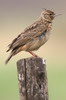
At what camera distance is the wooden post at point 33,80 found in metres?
8.16

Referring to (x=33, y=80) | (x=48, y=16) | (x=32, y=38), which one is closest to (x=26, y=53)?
(x=48, y=16)

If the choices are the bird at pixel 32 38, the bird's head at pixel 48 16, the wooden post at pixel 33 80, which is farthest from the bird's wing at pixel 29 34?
the wooden post at pixel 33 80

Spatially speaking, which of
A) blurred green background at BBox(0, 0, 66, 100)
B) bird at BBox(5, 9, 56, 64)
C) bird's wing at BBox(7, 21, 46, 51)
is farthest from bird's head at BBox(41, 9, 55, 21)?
blurred green background at BBox(0, 0, 66, 100)

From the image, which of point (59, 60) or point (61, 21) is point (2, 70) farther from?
point (61, 21)

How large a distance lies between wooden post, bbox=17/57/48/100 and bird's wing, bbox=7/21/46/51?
5.82ft

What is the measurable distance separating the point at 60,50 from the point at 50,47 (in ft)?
1.04

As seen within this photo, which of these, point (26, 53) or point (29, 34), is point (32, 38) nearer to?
point (29, 34)

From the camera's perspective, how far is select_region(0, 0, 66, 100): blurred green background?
50.5 feet

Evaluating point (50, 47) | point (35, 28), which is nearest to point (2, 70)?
point (50, 47)

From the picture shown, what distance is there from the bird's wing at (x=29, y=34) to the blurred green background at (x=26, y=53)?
325 cm

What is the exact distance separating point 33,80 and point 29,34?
8.37 feet

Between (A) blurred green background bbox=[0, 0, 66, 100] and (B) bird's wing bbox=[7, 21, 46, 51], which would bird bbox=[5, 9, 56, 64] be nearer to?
(B) bird's wing bbox=[7, 21, 46, 51]

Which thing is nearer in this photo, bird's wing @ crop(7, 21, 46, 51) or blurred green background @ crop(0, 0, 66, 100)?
bird's wing @ crop(7, 21, 46, 51)

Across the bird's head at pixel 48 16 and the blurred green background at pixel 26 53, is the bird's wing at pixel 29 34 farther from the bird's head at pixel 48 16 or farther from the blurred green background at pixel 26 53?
the blurred green background at pixel 26 53
